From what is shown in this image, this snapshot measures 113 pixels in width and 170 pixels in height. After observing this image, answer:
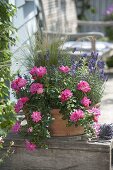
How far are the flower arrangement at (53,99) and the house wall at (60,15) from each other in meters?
3.15

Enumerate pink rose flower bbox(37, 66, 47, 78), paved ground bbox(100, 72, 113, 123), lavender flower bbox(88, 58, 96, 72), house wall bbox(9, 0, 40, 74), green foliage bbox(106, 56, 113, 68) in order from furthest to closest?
green foliage bbox(106, 56, 113, 68) → house wall bbox(9, 0, 40, 74) → paved ground bbox(100, 72, 113, 123) → lavender flower bbox(88, 58, 96, 72) → pink rose flower bbox(37, 66, 47, 78)

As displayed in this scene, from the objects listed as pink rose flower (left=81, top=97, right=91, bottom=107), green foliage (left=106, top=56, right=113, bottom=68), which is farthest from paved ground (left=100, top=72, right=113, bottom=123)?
pink rose flower (left=81, top=97, right=91, bottom=107)

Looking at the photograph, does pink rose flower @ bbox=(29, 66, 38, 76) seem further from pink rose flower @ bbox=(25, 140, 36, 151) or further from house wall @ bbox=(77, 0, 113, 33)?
house wall @ bbox=(77, 0, 113, 33)

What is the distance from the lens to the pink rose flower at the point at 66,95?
3732 millimetres

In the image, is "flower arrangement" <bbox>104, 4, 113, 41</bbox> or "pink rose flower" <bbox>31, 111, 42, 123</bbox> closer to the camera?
"pink rose flower" <bbox>31, 111, 42, 123</bbox>

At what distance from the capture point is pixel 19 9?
537 centimetres

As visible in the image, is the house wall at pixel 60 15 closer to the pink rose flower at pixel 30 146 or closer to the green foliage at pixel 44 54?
the green foliage at pixel 44 54

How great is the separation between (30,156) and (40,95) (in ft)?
1.80

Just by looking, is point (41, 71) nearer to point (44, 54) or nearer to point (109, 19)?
point (44, 54)

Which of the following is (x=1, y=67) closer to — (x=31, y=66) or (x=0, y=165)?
(x=31, y=66)

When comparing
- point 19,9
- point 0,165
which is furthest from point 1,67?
point 19,9

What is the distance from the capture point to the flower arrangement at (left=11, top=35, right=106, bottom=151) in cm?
379

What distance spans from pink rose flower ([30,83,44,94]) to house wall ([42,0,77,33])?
3294 millimetres

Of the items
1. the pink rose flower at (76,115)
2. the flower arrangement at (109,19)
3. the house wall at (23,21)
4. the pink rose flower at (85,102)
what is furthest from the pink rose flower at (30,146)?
the flower arrangement at (109,19)
